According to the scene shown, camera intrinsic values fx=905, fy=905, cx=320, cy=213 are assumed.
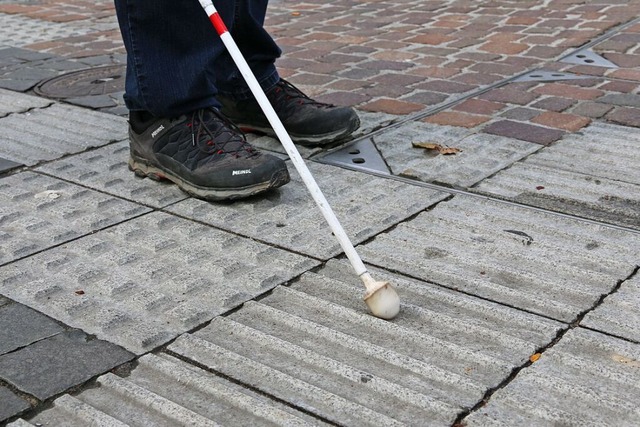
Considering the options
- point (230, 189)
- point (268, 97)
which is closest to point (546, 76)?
point (268, 97)

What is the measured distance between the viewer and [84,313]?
216 cm

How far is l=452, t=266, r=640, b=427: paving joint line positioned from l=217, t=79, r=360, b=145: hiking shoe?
1281mm

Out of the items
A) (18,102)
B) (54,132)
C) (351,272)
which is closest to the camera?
(351,272)

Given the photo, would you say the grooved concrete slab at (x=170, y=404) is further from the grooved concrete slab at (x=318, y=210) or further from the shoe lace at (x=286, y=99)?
the shoe lace at (x=286, y=99)

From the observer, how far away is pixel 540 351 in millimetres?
1934

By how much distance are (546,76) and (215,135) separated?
182 cm

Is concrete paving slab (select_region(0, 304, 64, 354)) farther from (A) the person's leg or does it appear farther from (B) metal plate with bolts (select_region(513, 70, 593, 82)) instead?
(B) metal plate with bolts (select_region(513, 70, 593, 82))

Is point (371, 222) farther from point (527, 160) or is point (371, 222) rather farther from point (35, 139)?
point (35, 139)

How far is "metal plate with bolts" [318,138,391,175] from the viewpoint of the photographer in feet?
10.1

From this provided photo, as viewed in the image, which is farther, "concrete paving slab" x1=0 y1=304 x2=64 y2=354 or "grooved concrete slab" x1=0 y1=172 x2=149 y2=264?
"grooved concrete slab" x1=0 y1=172 x2=149 y2=264

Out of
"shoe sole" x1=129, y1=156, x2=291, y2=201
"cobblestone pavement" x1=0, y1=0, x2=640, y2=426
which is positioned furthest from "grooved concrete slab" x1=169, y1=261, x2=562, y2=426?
"shoe sole" x1=129, y1=156, x2=291, y2=201

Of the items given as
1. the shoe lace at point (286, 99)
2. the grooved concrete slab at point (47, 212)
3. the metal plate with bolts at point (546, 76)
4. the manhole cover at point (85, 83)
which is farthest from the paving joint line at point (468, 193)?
the manhole cover at point (85, 83)

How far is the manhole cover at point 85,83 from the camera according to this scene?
4.16 m

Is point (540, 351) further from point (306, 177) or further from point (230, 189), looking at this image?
point (230, 189)
